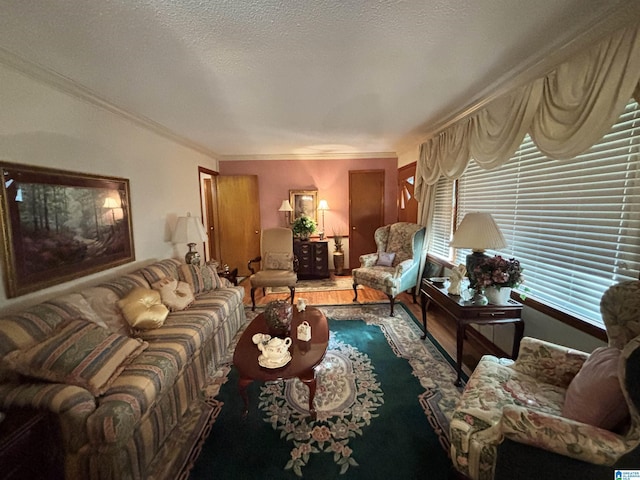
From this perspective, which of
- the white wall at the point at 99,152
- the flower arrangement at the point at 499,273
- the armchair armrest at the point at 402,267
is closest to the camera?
the white wall at the point at 99,152

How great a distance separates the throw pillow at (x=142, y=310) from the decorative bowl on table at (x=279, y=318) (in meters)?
0.88

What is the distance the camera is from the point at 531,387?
139 centimetres

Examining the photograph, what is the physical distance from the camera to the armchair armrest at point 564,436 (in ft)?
3.00

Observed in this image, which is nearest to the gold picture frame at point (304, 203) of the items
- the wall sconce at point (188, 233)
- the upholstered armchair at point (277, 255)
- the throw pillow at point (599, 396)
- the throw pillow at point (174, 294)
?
the upholstered armchair at point (277, 255)

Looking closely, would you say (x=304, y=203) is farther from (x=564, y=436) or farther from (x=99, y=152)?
(x=564, y=436)

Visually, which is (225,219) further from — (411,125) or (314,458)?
(314,458)

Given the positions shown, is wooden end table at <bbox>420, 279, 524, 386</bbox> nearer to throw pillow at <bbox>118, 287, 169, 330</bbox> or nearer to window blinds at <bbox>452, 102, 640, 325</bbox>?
window blinds at <bbox>452, 102, 640, 325</bbox>

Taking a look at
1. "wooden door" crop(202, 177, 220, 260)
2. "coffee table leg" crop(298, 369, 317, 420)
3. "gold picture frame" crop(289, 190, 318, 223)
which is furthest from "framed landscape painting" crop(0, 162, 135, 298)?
"gold picture frame" crop(289, 190, 318, 223)

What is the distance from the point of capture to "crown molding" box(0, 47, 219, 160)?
1.61 m

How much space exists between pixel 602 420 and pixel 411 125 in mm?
3097

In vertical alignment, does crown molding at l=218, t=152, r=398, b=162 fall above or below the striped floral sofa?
above

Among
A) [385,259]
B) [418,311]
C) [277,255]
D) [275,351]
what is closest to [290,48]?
[275,351]

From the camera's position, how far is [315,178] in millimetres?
5133

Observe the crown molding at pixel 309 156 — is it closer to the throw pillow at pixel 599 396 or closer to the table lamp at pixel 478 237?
the table lamp at pixel 478 237
